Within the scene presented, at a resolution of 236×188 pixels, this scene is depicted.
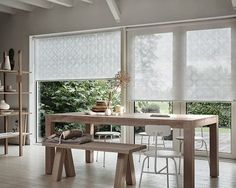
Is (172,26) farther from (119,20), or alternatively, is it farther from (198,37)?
(119,20)

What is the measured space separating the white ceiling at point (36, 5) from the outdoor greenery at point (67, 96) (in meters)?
1.48

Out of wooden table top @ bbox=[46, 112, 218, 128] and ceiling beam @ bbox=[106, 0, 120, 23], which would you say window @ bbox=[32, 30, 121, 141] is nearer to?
ceiling beam @ bbox=[106, 0, 120, 23]

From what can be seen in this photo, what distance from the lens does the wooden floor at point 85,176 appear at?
4105 millimetres

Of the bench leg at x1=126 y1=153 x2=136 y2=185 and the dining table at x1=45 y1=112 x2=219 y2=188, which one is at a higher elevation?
the dining table at x1=45 y1=112 x2=219 y2=188

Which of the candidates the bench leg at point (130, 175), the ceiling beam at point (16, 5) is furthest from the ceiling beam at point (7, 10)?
the bench leg at point (130, 175)

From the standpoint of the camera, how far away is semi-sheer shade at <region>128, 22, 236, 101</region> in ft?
18.2

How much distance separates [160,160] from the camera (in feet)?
18.3

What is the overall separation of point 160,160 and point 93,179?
154cm

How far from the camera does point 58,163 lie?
4324 millimetres

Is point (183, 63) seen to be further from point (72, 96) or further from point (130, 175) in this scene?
point (72, 96)

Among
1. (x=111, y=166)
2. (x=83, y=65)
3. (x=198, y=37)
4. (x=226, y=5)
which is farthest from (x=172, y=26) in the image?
(x=111, y=166)

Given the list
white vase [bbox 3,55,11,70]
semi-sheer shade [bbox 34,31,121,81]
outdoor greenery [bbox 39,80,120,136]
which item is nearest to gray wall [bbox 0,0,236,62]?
semi-sheer shade [bbox 34,31,121,81]

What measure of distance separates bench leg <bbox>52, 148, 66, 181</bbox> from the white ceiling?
2.80 metres

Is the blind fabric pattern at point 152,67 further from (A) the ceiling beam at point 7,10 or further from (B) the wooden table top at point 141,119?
(A) the ceiling beam at point 7,10
